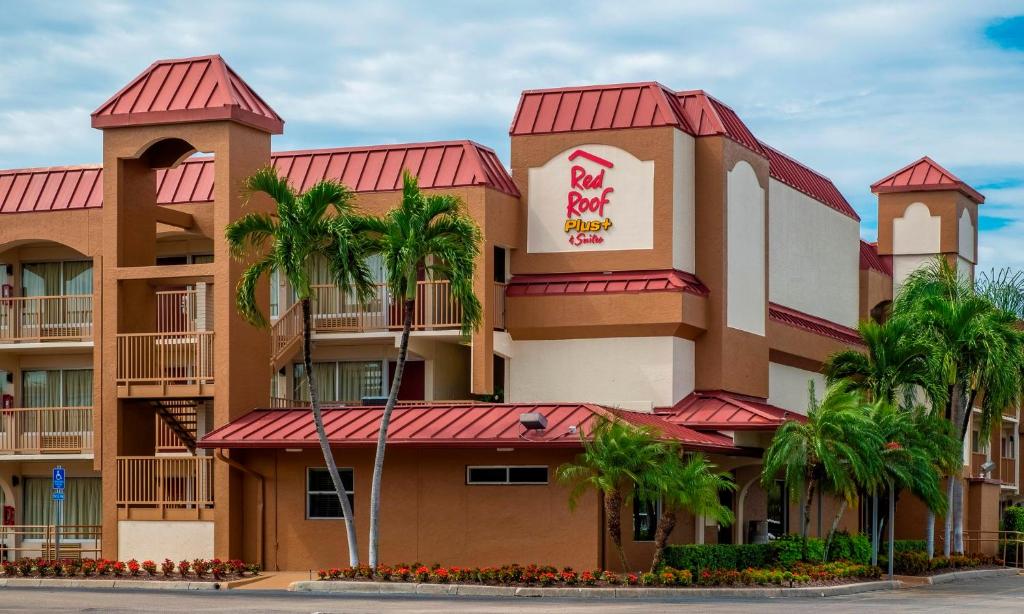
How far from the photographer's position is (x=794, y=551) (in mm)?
39375

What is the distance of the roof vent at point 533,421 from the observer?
119 feet

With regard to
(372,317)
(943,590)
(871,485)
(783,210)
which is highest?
(783,210)

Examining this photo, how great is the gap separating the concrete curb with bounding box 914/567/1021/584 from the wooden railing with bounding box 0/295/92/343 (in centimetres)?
2191

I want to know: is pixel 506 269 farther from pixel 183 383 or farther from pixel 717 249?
pixel 183 383

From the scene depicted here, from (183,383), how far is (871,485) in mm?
15939

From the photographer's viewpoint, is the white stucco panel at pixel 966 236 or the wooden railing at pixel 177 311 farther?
the white stucco panel at pixel 966 236

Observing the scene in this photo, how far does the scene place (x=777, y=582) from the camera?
118 feet

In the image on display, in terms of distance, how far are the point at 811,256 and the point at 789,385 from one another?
14.0 feet

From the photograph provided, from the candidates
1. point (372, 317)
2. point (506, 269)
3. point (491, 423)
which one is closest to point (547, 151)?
point (506, 269)

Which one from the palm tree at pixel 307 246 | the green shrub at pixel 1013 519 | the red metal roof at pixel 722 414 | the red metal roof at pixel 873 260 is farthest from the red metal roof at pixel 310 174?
the green shrub at pixel 1013 519

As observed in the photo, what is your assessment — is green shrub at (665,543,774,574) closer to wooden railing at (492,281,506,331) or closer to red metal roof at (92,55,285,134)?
wooden railing at (492,281,506,331)

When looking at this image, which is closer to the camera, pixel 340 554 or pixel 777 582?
pixel 777 582

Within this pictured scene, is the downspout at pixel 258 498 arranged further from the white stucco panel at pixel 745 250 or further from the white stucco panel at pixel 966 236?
the white stucco panel at pixel 966 236

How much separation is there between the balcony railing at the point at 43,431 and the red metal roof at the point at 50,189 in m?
5.16
